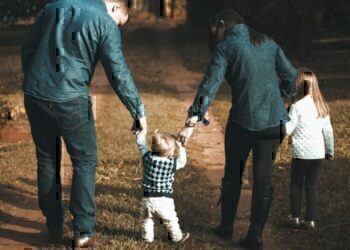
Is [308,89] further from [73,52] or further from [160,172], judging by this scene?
[73,52]

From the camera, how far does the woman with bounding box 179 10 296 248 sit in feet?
15.3

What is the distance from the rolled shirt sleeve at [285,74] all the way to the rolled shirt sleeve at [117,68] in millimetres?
1087

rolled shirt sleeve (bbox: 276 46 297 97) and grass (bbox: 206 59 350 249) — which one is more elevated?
rolled shirt sleeve (bbox: 276 46 297 97)

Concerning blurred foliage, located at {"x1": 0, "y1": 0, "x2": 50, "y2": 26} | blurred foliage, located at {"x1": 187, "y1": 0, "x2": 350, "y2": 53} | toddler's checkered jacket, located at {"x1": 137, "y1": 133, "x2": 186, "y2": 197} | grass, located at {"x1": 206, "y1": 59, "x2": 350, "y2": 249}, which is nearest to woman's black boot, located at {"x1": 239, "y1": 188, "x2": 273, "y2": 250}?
grass, located at {"x1": 206, "y1": 59, "x2": 350, "y2": 249}

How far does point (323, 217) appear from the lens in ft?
18.8

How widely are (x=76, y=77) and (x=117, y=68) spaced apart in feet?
0.91

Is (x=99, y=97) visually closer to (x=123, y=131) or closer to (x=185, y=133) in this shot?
(x=123, y=131)

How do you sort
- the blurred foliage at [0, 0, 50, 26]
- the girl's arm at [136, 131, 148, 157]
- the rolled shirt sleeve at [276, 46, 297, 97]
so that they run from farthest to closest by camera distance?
the blurred foliage at [0, 0, 50, 26], the rolled shirt sleeve at [276, 46, 297, 97], the girl's arm at [136, 131, 148, 157]

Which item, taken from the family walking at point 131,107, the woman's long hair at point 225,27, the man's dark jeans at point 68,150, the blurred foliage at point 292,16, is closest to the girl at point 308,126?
the family walking at point 131,107

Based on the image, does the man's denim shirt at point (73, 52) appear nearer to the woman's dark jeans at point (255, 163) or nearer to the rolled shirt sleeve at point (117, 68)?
the rolled shirt sleeve at point (117, 68)

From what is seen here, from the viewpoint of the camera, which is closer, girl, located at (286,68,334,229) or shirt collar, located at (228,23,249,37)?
shirt collar, located at (228,23,249,37)

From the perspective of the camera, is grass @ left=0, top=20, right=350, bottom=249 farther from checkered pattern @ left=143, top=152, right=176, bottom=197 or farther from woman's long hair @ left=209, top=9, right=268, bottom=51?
woman's long hair @ left=209, top=9, right=268, bottom=51

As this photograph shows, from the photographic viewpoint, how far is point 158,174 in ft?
15.6

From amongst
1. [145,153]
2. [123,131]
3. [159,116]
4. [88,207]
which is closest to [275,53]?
[145,153]
